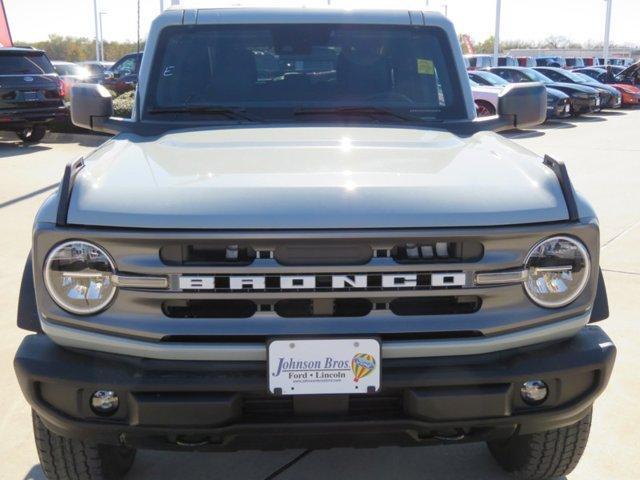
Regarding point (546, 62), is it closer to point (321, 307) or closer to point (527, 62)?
point (527, 62)

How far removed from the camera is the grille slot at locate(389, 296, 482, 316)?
238 centimetres

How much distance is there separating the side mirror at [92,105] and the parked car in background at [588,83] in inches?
850

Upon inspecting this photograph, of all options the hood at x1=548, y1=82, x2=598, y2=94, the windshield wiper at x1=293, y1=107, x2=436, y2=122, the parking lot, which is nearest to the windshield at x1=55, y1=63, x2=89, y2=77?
the hood at x1=548, y1=82, x2=598, y2=94

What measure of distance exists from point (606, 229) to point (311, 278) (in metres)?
6.03

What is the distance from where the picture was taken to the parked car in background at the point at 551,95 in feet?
63.6

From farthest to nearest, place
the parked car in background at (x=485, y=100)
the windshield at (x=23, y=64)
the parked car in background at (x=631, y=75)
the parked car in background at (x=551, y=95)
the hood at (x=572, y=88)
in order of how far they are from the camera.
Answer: the parked car in background at (x=631, y=75)
the hood at (x=572, y=88)
the parked car in background at (x=551, y=95)
the parked car in background at (x=485, y=100)
the windshield at (x=23, y=64)

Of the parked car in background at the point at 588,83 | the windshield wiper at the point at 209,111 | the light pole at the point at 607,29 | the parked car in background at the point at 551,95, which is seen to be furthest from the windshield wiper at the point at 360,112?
the light pole at the point at 607,29

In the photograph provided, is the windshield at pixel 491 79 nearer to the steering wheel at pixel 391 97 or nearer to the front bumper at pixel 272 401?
the steering wheel at pixel 391 97

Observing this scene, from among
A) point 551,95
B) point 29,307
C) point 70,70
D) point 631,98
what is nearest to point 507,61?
point 631,98

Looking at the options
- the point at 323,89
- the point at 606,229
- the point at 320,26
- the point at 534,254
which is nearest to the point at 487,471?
the point at 534,254

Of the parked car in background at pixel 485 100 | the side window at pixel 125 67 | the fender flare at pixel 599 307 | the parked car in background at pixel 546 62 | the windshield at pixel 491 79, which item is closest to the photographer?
the fender flare at pixel 599 307

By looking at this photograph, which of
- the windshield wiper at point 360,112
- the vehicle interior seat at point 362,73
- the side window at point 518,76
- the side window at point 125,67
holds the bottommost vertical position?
the side window at point 518,76

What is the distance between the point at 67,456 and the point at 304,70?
201 centimetres

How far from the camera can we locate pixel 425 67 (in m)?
3.80
